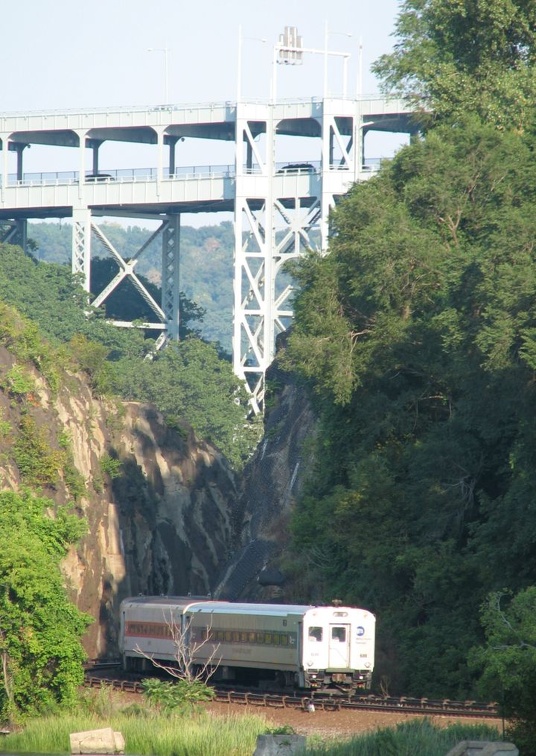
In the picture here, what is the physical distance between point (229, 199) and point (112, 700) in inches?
2425

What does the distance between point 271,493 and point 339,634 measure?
3815 centimetres

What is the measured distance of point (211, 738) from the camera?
30.2 m

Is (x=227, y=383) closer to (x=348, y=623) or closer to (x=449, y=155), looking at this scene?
(x=449, y=155)

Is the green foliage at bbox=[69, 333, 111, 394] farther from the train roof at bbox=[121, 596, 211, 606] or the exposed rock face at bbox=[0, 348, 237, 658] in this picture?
the train roof at bbox=[121, 596, 211, 606]

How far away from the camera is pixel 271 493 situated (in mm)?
77938

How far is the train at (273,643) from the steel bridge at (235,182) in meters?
49.2

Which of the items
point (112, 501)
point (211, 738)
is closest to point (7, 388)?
point (112, 501)

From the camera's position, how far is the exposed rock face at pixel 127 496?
76688mm

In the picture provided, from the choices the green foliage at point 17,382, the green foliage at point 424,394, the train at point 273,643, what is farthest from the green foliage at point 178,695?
the green foliage at point 17,382

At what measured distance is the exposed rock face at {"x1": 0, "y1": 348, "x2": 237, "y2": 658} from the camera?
76.7m

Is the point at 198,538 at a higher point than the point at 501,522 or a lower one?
lower

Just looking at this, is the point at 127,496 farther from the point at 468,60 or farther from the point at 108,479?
the point at 468,60

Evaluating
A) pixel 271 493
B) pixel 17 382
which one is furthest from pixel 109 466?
pixel 271 493

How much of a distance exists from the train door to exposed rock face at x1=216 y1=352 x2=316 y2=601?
24.5 metres
